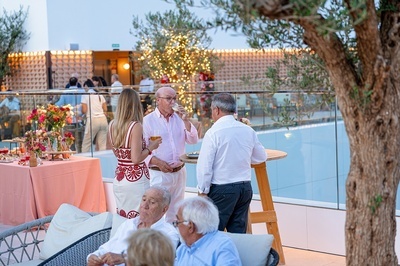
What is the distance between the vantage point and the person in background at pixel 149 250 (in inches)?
134

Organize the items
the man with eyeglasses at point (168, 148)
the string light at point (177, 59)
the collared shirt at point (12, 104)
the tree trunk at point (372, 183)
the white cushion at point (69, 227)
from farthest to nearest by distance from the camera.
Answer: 1. the string light at point (177, 59)
2. the collared shirt at point (12, 104)
3. the man with eyeglasses at point (168, 148)
4. the white cushion at point (69, 227)
5. the tree trunk at point (372, 183)

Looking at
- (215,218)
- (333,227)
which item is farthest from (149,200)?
(333,227)

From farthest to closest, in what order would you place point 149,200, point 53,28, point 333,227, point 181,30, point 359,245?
point 53,28 → point 333,227 → point 149,200 → point 181,30 → point 359,245

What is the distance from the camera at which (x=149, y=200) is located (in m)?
4.88

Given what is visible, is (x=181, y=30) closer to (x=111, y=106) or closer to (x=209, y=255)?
(x=209, y=255)

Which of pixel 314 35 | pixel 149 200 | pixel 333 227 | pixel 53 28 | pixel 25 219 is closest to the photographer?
pixel 314 35

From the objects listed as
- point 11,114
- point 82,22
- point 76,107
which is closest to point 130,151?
point 76,107

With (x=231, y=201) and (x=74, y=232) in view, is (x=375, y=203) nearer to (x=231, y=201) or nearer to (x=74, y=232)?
(x=231, y=201)

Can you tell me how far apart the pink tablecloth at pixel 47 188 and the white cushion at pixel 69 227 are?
3.12 meters

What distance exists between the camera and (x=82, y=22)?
2397 cm

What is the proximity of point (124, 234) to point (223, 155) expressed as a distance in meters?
1.23

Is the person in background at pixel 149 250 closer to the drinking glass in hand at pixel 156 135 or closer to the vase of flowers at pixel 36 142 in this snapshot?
the drinking glass in hand at pixel 156 135

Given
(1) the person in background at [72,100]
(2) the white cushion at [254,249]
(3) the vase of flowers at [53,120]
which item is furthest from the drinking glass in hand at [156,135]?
(1) the person in background at [72,100]

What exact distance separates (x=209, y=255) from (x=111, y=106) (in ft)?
22.4
